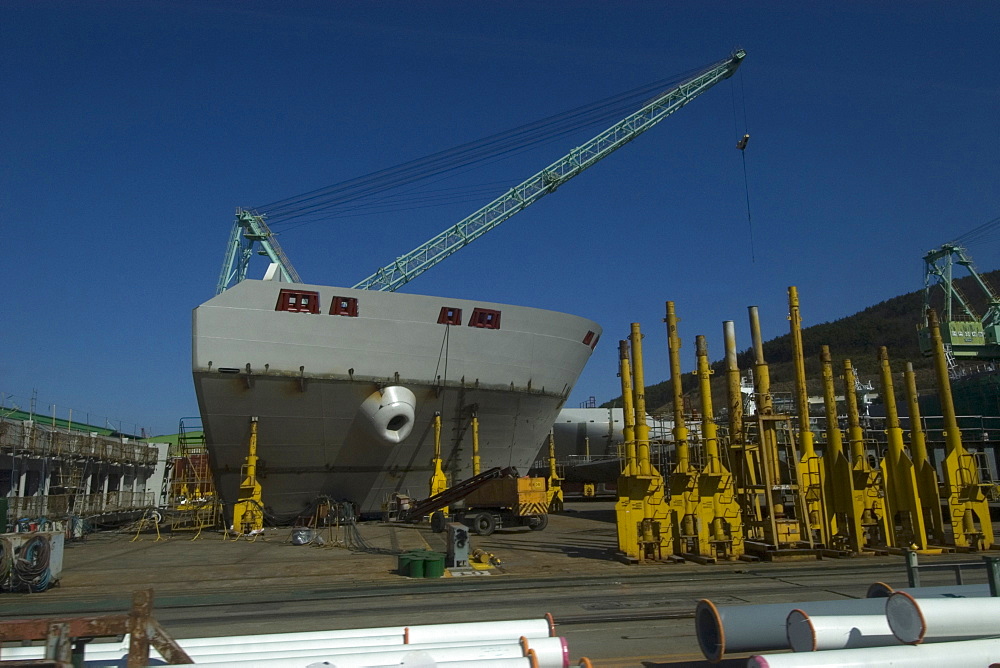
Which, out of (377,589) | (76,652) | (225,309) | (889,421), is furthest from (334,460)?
(76,652)

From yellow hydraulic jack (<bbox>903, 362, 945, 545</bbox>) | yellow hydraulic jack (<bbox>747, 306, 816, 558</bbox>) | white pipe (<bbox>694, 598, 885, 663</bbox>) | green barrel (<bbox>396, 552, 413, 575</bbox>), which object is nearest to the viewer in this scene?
white pipe (<bbox>694, 598, 885, 663</bbox>)

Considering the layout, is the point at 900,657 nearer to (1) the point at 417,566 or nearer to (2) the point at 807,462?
(1) the point at 417,566

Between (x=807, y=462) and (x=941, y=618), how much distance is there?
13.0 m

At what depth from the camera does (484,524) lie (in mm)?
24281

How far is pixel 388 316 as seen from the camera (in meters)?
26.6

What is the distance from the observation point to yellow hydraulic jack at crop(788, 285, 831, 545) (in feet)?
56.2

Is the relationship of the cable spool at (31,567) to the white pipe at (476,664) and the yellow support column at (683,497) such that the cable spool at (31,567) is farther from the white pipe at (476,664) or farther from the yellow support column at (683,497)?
the yellow support column at (683,497)

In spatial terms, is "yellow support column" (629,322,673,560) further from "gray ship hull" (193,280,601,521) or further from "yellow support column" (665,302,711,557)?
"gray ship hull" (193,280,601,521)

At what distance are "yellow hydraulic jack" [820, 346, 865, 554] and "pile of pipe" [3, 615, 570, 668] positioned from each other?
1398 centimetres

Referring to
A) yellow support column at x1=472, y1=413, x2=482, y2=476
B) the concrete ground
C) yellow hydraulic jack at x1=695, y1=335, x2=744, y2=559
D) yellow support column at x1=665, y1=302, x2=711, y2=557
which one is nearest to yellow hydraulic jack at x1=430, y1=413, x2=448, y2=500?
yellow support column at x1=472, y1=413, x2=482, y2=476

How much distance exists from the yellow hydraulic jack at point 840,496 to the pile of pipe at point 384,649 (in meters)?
14.0

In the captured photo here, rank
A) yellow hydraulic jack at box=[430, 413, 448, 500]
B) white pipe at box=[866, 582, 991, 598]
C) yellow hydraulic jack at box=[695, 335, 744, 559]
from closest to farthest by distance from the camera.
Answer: white pipe at box=[866, 582, 991, 598], yellow hydraulic jack at box=[695, 335, 744, 559], yellow hydraulic jack at box=[430, 413, 448, 500]

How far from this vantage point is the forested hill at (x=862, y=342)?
141 meters

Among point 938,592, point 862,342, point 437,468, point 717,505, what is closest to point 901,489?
point 717,505
